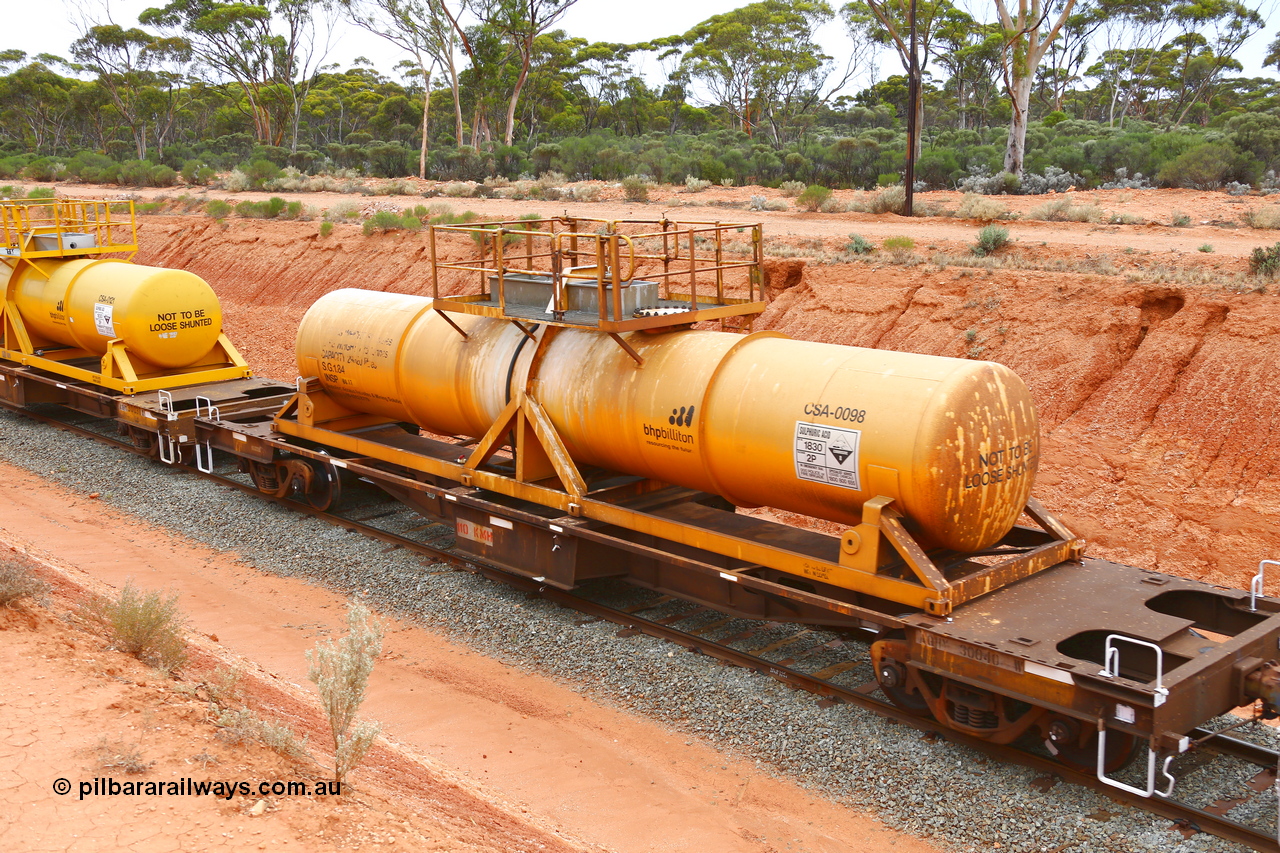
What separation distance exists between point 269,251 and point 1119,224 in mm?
22775

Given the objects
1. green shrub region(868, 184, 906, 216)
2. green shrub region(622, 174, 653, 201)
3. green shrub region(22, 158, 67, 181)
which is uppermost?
green shrub region(22, 158, 67, 181)

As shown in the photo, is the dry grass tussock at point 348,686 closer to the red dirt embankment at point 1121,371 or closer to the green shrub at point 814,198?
the red dirt embankment at point 1121,371

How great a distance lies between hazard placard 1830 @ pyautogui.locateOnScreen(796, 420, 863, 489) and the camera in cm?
777

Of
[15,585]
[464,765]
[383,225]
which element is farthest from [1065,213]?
[15,585]

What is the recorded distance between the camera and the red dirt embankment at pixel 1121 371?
12.1 metres

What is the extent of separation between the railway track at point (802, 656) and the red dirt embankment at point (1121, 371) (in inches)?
180

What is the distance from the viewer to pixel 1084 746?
23.2 feet

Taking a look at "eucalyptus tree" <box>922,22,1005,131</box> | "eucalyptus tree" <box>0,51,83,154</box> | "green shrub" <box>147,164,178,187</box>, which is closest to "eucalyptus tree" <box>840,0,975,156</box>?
"eucalyptus tree" <box>922,22,1005,131</box>

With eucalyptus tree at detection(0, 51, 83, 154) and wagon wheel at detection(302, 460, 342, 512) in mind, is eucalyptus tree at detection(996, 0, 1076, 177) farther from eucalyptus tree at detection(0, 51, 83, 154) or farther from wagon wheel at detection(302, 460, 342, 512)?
eucalyptus tree at detection(0, 51, 83, 154)

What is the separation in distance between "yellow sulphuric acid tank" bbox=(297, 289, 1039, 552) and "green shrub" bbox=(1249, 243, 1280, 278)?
9538mm

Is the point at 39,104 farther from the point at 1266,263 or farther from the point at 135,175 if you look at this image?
the point at 1266,263

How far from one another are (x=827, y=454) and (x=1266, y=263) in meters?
10.9

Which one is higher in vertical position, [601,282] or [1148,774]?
[601,282]

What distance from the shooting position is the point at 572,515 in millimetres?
9859
